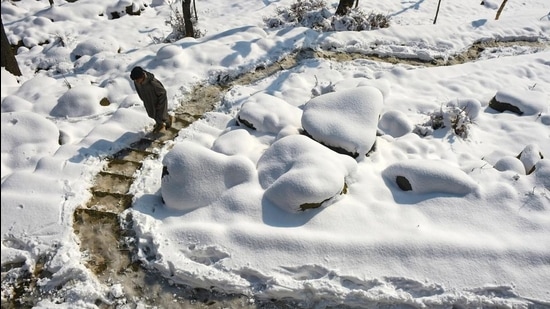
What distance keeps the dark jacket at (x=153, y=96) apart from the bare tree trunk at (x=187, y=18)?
3517 millimetres

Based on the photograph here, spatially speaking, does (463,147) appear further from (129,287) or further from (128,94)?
(128,94)

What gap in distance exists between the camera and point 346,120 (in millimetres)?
5617

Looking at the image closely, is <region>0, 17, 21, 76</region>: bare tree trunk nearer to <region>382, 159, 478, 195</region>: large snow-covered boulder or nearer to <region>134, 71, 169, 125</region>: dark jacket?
<region>134, 71, 169, 125</region>: dark jacket

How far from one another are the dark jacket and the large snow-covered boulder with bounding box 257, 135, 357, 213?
1.86m

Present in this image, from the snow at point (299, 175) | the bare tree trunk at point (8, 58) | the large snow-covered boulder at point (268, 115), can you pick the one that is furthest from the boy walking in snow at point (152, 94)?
the bare tree trunk at point (8, 58)

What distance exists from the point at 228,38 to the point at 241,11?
3.62 m

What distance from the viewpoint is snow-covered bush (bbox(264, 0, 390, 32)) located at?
963cm

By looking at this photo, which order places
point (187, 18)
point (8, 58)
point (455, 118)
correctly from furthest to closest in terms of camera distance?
point (187, 18), point (8, 58), point (455, 118)

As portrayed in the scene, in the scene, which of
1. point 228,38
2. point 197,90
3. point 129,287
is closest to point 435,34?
point 228,38

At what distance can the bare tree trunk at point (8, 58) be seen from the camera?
7.26 metres

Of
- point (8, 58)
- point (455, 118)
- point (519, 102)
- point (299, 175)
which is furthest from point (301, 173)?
point (8, 58)

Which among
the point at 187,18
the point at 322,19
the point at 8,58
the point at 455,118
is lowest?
the point at 455,118

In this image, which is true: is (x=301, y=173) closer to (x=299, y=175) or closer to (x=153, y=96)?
(x=299, y=175)

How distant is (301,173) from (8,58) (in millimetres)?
6615
